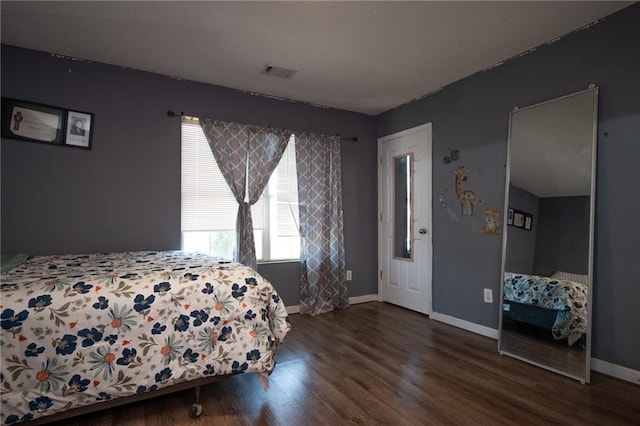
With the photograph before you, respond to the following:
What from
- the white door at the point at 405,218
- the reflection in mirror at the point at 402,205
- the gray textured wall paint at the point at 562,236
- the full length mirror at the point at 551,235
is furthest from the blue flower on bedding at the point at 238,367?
the reflection in mirror at the point at 402,205

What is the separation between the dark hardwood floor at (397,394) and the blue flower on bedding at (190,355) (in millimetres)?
323

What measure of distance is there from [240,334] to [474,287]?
2.26 meters

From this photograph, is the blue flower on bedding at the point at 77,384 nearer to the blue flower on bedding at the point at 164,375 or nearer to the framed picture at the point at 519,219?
the blue flower on bedding at the point at 164,375

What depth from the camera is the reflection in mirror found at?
3850 millimetres

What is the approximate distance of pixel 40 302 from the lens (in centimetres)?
145

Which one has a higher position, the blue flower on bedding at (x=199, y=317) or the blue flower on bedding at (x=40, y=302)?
the blue flower on bedding at (x=40, y=302)

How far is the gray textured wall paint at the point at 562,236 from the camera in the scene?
2303 mm

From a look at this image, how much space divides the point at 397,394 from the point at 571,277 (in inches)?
58.8

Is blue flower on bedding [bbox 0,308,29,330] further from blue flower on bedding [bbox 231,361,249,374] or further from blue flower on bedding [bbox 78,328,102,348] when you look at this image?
blue flower on bedding [bbox 231,361,249,374]

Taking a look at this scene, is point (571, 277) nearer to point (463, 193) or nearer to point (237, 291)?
point (463, 193)

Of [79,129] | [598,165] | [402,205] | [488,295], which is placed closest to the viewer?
[598,165]

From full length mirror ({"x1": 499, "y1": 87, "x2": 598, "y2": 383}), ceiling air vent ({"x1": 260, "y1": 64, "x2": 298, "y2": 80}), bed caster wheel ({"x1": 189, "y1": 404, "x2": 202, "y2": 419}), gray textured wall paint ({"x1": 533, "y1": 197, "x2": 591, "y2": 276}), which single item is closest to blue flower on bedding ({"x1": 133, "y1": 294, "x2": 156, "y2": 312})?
bed caster wheel ({"x1": 189, "y1": 404, "x2": 202, "y2": 419})

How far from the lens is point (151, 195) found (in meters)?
3.04

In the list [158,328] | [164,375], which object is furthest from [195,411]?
[158,328]
